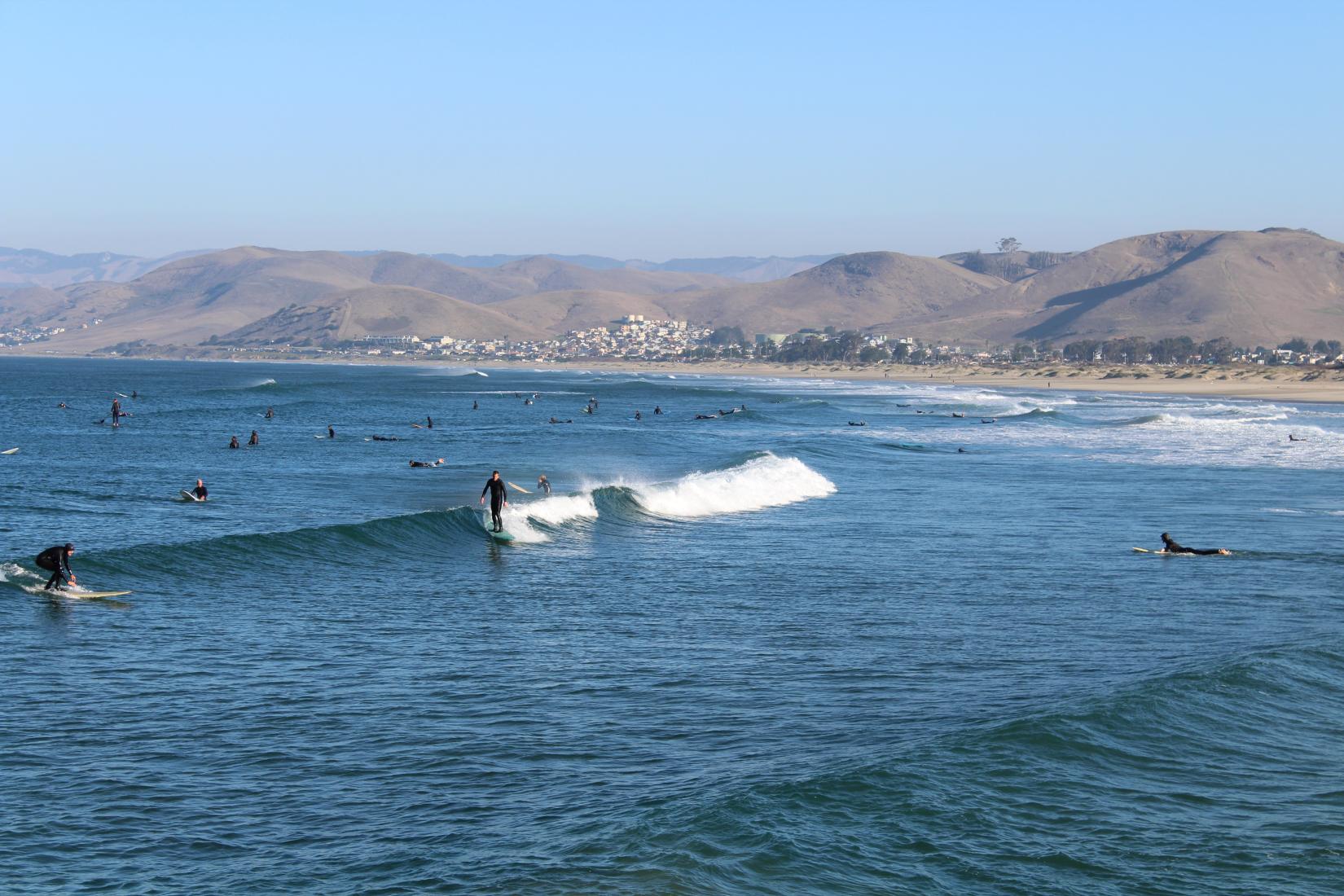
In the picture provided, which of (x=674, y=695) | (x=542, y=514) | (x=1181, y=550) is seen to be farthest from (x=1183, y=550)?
(x=674, y=695)

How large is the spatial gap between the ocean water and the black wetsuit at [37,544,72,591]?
0.53 meters

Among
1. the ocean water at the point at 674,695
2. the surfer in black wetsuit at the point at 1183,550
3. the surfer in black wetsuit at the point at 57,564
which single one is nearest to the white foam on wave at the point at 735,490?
the ocean water at the point at 674,695

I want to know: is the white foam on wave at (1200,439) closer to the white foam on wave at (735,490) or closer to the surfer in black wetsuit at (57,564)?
the white foam on wave at (735,490)

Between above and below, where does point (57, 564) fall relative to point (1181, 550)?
above

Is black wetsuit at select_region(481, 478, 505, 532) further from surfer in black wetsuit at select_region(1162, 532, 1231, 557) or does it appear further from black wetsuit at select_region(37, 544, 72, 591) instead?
surfer in black wetsuit at select_region(1162, 532, 1231, 557)

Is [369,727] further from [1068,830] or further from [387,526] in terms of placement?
[387,526]

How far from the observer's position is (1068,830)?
12.9 metres

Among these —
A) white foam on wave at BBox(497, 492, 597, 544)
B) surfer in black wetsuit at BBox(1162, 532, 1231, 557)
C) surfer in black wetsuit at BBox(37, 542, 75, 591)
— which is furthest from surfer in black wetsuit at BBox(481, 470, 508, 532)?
surfer in black wetsuit at BBox(1162, 532, 1231, 557)

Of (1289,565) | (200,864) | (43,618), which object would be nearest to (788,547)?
(1289,565)

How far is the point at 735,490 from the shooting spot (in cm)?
4328

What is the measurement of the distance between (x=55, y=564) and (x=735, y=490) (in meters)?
23.8

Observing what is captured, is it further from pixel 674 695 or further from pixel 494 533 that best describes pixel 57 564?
pixel 674 695

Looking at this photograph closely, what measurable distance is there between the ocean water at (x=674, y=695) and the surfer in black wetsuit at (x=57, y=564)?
0.52m

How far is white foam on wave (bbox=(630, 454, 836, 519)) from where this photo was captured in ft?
132
